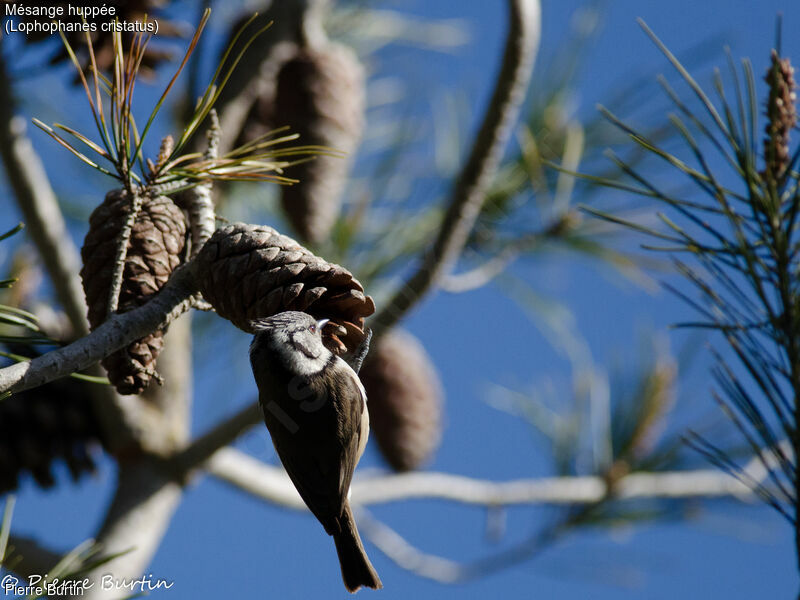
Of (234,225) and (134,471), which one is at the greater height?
(234,225)

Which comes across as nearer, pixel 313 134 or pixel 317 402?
pixel 317 402

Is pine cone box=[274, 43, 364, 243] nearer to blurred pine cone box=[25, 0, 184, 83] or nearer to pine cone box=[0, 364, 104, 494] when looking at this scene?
blurred pine cone box=[25, 0, 184, 83]

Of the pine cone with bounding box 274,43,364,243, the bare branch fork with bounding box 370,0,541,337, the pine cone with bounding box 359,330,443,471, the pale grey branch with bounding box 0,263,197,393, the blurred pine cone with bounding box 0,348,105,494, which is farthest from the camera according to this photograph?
the pine cone with bounding box 359,330,443,471

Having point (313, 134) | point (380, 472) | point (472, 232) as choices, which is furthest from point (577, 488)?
point (313, 134)

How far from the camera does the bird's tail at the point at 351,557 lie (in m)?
0.91

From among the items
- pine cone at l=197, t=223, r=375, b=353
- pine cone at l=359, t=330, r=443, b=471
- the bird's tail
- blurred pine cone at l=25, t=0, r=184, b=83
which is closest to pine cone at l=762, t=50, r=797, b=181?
pine cone at l=197, t=223, r=375, b=353

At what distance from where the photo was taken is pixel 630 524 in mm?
2303

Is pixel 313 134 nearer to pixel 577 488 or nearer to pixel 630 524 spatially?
pixel 577 488

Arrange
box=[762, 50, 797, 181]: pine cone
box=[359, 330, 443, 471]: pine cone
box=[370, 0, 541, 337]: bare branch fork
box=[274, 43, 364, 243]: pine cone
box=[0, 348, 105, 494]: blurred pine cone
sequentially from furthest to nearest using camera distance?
box=[359, 330, 443, 471]: pine cone, box=[274, 43, 364, 243]: pine cone, box=[0, 348, 105, 494]: blurred pine cone, box=[370, 0, 541, 337]: bare branch fork, box=[762, 50, 797, 181]: pine cone

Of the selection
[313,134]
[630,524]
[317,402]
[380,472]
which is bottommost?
[630,524]

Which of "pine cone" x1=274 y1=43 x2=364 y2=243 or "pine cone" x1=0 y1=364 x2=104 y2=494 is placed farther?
"pine cone" x1=274 y1=43 x2=364 y2=243

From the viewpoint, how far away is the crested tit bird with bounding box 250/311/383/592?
2.61 feet

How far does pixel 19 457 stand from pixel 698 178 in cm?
146

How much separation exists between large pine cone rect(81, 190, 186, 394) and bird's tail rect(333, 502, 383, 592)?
0.85ft
